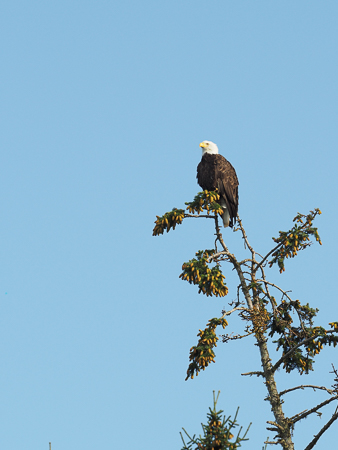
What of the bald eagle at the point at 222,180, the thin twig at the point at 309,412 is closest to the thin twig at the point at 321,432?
the thin twig at the point at 309,412

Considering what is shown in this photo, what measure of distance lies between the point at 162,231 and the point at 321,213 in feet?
10.2

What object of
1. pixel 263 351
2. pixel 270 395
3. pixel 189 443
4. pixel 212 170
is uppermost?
pixel 212 170

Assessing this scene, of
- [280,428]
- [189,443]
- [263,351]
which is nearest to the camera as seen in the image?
[189,443]

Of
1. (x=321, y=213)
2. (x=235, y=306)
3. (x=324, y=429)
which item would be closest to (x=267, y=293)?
(x=235, y=306)

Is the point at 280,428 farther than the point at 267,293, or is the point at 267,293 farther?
the point at 267,293

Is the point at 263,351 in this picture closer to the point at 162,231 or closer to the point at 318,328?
the point at 318,328

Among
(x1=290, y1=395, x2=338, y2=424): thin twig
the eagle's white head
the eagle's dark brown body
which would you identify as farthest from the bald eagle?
(x1=290, y1=395, x2=338, y2=424): thin twig

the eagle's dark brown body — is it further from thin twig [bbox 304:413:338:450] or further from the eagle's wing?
thin twig [bbox 304:413:338:450]

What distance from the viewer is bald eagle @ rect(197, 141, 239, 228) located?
15.0 m

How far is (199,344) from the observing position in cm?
1128

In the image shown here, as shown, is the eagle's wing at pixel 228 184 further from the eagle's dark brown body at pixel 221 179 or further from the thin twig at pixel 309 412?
the thin twig at pixel 309 412

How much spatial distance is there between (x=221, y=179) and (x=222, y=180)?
0.15ft

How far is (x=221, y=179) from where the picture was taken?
15.3m

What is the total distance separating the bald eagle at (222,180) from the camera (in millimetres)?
15016
